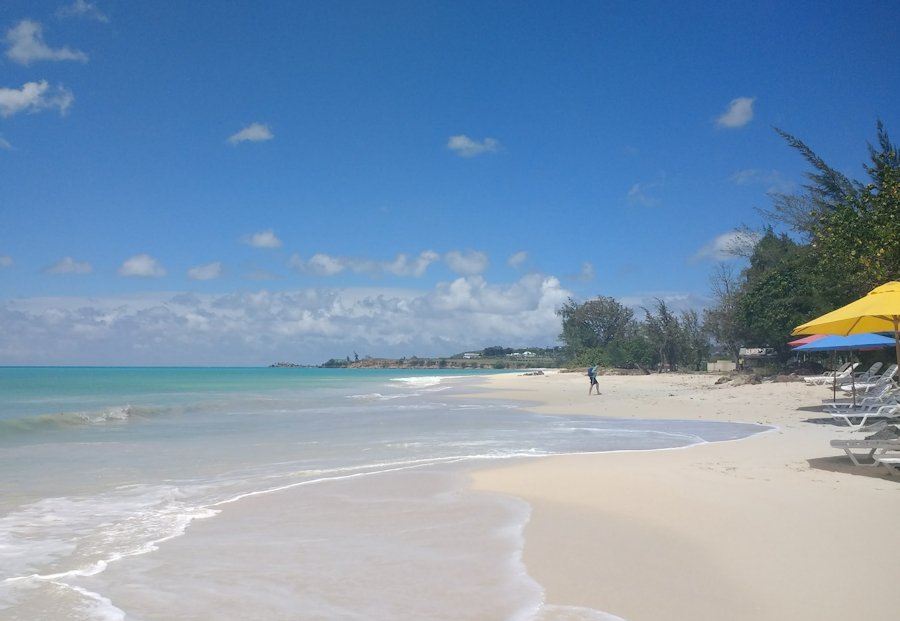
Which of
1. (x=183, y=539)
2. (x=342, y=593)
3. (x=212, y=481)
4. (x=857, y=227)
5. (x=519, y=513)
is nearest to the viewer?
(x=342, y=593)

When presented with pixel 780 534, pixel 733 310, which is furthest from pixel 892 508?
pixel 733 310

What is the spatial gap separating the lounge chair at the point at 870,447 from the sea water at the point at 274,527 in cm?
380

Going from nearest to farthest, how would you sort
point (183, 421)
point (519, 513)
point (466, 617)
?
point (466, 617)
point (519, 513)
point (183, 421)

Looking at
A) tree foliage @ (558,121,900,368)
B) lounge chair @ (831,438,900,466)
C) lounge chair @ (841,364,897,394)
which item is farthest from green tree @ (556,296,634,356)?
lounge chair @ (831,438,900,466)

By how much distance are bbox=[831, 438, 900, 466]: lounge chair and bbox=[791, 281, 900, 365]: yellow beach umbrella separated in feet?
7.48

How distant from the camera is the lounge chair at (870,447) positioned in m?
8.58

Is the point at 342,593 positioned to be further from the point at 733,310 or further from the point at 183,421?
the point at 733,310

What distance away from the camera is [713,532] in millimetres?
6266

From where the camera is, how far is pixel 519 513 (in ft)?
24.4

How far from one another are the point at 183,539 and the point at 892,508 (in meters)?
7.06

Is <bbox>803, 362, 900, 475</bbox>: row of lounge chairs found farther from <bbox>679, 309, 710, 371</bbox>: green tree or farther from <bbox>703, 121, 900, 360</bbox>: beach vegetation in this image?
<bbox>679, 309, 710, 371</bbox>: green tree

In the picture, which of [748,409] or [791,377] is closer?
[748,409]

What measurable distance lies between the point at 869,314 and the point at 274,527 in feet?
29.9

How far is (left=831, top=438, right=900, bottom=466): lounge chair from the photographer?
858 centimetres
